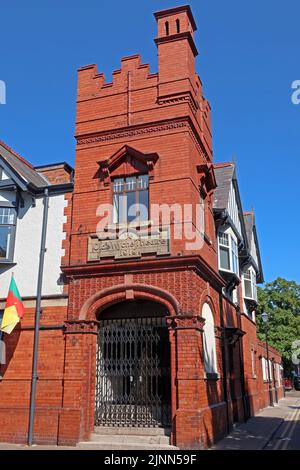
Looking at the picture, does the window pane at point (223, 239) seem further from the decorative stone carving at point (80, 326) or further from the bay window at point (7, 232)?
the bay window at point (7, 232)

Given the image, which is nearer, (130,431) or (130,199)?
(130,431)

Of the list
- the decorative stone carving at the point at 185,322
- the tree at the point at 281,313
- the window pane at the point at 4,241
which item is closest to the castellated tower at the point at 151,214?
the decorative stone carving at the point at 185,322

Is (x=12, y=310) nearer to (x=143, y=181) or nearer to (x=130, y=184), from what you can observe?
(x=130, y=184)

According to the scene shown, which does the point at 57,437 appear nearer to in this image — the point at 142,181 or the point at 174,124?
the point at 142,181

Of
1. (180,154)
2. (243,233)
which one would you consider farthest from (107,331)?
(243,233)

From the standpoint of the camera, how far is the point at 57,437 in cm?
1159

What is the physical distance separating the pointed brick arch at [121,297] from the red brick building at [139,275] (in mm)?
30

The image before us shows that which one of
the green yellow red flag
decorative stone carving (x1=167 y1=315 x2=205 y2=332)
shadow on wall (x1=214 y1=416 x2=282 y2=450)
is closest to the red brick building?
decorative stone carving (x1=167 y1=315 x2=205 y2=332)

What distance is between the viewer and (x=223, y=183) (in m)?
19.3

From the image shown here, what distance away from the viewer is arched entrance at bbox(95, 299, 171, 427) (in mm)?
12266

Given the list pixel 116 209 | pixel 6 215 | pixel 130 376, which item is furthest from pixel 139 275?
pixel 6 215

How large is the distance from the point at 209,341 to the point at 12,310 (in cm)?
598

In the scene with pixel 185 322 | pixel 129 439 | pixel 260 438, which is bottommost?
pixel 260 438

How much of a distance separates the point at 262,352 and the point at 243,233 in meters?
10.4
